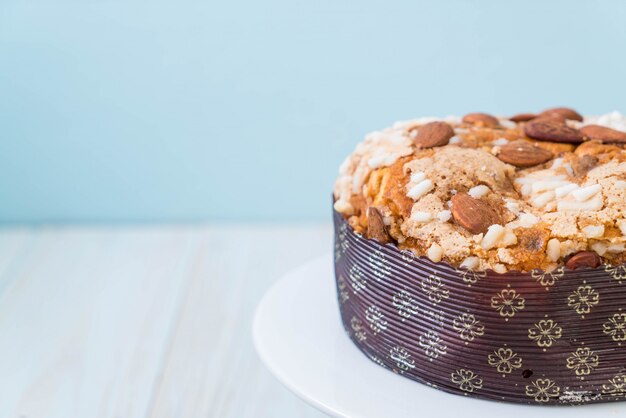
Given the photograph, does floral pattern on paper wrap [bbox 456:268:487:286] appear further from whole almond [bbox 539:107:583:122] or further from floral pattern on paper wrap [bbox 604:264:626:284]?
whole almond [bbox 539:107:583:122]

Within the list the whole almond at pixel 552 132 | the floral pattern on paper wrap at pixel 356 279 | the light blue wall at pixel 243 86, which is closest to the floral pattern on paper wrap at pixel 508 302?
the floral pattern on paper wrap at pixel 356 279

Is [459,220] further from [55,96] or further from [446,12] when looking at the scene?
[55,96]

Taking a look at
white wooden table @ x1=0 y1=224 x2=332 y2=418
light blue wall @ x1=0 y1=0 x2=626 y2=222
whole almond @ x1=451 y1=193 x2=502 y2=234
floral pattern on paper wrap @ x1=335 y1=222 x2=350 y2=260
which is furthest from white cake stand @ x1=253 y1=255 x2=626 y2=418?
light blue wall @ x1=0 y1=0 x2=626 y2=222

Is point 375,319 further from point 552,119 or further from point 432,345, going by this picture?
point 552,119

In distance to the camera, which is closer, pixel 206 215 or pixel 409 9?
pixel 409 9

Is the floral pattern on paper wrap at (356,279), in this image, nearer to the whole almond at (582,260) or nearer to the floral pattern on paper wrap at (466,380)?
the floral pattern on paper wrap at (466,380)

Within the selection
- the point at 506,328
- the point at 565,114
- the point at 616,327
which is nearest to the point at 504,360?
the point at 506,328

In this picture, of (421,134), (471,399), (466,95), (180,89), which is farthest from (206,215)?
(471,399)
